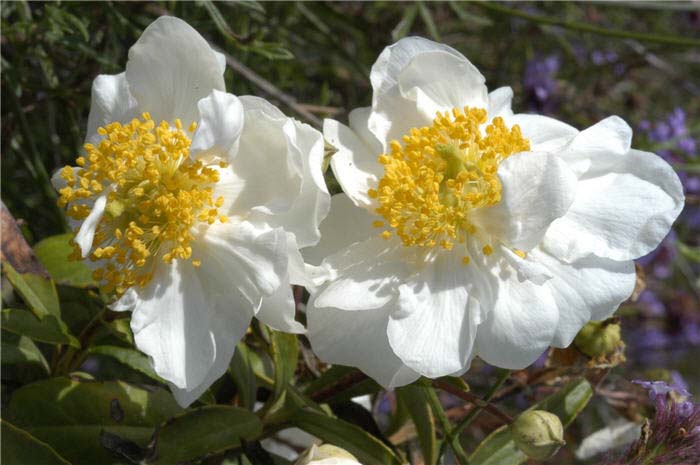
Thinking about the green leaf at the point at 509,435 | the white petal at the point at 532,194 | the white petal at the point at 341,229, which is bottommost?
the green leaf at the point at 509,435

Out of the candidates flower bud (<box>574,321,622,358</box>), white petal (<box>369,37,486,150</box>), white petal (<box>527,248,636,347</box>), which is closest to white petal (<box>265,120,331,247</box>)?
white petal (<box>369,37,486,150</box>)

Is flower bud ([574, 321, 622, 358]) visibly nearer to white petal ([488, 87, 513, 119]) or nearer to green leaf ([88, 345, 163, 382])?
white petal ([488, 87, 513, 119])

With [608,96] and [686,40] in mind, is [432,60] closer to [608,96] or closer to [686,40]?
[686,40]

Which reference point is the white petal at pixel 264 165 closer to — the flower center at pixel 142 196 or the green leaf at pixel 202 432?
the flower center at pixel 142 196

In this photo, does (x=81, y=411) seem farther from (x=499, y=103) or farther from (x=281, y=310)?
(x=499, y=103)

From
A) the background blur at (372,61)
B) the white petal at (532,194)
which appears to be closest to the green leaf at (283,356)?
the white petal at (532,194)

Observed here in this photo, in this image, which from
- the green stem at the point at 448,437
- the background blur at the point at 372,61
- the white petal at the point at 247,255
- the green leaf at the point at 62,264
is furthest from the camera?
the background blur at the point at 372,61
